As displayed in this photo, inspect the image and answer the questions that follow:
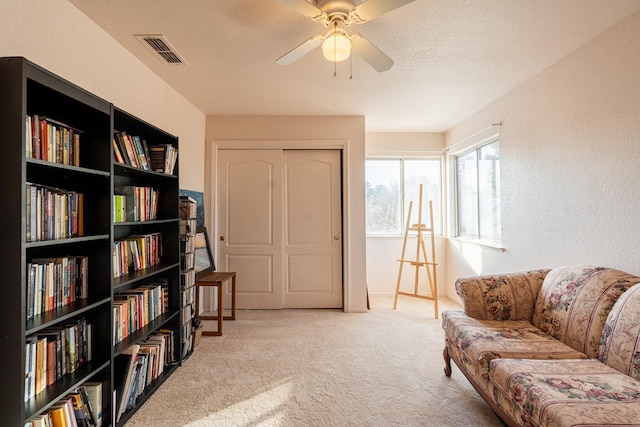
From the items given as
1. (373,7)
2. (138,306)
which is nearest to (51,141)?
(138,306)

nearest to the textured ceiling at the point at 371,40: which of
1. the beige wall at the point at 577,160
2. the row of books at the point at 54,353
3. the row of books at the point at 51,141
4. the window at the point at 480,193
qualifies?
the beige wall at the point at 577,160

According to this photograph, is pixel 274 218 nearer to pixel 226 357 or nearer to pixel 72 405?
pixel 226 357

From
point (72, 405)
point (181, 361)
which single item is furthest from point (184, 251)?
point (72, 405)

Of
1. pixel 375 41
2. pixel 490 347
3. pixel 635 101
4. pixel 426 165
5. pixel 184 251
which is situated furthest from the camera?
pixel 426 165

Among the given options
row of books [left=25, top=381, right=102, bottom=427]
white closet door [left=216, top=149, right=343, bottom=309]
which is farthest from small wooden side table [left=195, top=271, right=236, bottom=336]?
row of books [left=25, top=381, right=102, bottom=427]

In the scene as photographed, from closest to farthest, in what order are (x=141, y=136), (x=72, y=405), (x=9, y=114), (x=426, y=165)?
(x=9, y=114) < (x=72, y=405) < (x=141, y=136) < (x=426, y=165)

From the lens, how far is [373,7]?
1537 mm

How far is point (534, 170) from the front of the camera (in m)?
2.81

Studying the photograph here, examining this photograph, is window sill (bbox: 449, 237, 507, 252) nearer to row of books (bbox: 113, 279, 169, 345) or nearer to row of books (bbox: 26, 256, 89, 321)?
row of books (bbox: 113, 279, 169, 345)

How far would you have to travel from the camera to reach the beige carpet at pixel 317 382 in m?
1.89

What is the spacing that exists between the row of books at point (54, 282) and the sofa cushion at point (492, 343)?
7.30ft

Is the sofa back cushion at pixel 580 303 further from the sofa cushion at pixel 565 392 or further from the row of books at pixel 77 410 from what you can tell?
the row of books at pixel 77 410

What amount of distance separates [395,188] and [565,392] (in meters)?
3.68

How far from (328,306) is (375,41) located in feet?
9.97
